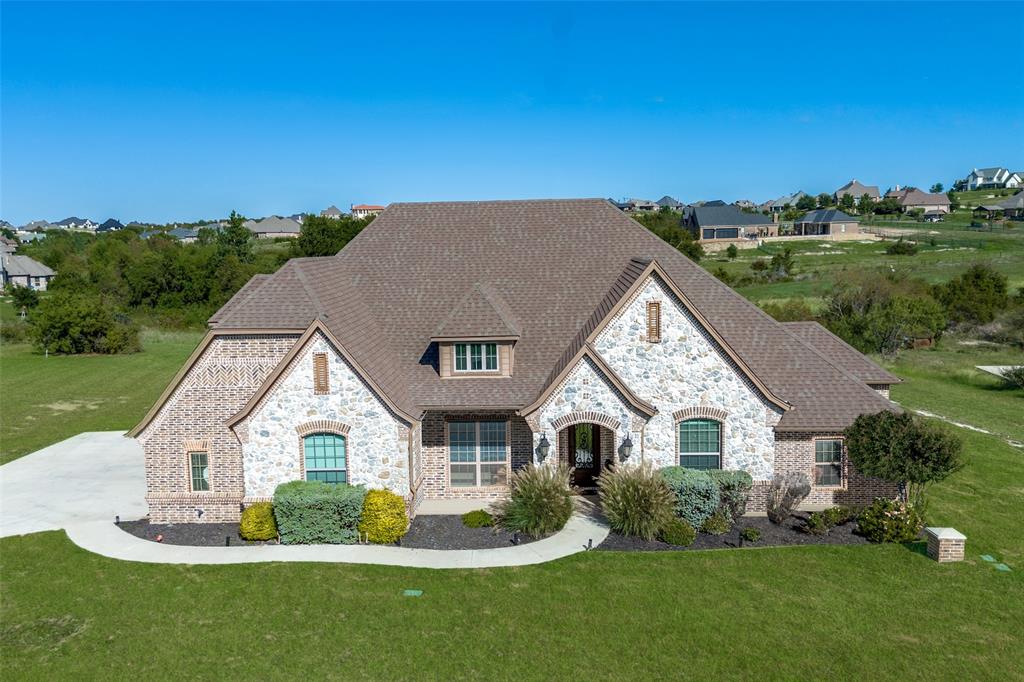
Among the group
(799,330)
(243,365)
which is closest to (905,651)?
(799,330)

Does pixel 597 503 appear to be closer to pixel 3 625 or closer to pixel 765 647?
pixel 765 647

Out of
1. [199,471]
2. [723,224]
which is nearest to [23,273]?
[199,471]

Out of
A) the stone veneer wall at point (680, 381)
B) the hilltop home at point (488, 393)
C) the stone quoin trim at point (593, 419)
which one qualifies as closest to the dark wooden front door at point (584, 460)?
the hilltop home at point (488, 393)

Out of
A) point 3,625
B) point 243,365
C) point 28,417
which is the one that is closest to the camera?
point 3,625

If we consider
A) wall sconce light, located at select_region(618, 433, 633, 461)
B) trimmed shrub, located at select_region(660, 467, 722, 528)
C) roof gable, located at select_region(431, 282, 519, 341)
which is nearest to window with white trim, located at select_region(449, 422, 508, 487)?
roof gable, located at select_region(431, 282, 519, 341)

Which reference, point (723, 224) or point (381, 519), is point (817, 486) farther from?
point (723, 224)

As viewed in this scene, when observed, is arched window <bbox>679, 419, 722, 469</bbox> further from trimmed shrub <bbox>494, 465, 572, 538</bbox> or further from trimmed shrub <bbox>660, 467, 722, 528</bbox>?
trimmed shrub <bbox>494, 465, 572, 538</bbox>
